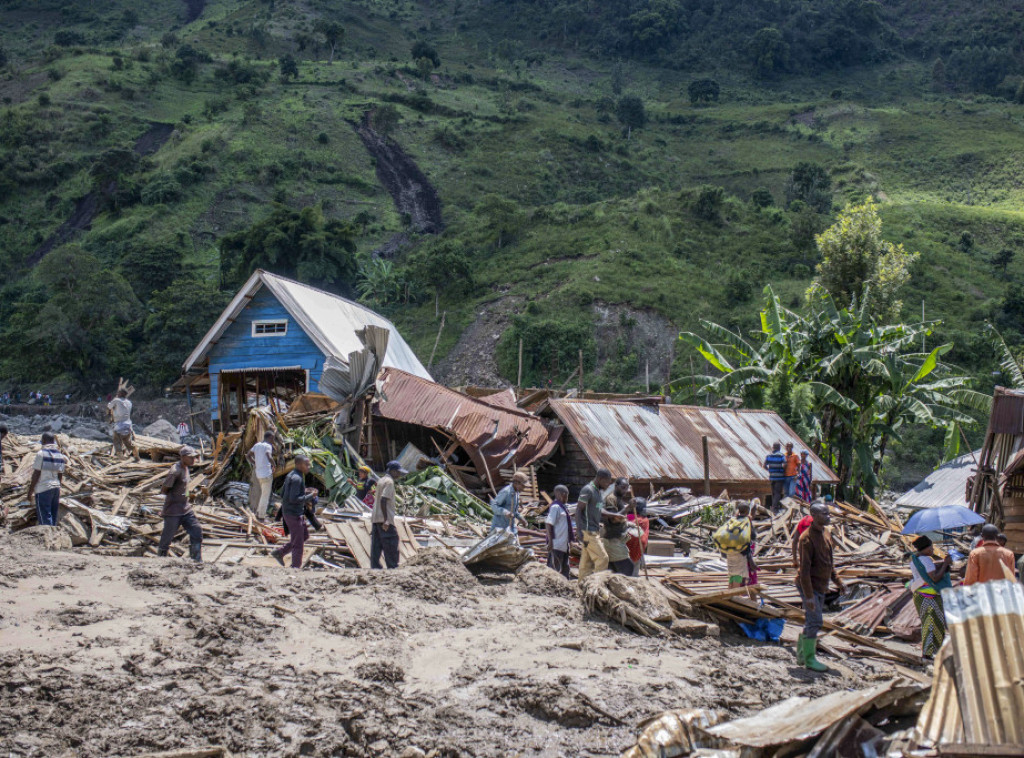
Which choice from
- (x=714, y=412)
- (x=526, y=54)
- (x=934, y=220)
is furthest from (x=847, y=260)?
(x=526, y=54)

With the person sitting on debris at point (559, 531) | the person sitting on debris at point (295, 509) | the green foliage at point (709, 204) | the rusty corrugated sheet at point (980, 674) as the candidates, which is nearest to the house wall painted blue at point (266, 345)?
Answer: the person sitting on debris at point (295, 509)

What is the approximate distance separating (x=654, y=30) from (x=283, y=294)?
367 ft

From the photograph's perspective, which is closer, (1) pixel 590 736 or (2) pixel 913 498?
(1) pixel 590 736

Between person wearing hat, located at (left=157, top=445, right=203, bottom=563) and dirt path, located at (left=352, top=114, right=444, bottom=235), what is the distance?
188 ft

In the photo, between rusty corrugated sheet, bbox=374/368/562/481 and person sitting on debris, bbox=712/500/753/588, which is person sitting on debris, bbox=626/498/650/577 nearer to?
person sitting on debris, bbox=712/500/753/588

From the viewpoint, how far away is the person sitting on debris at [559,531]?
37.1 feet

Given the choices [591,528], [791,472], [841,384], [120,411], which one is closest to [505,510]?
[591,528]

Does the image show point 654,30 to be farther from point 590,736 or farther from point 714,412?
point 590,736

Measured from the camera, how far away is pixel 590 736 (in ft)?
19.9

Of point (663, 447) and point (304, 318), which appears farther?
point (304, 318)

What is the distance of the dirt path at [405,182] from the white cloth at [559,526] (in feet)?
188

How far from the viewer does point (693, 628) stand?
8.87 metres

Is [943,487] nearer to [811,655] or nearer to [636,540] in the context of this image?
[636,540]

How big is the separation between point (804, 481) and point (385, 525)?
11.2m
